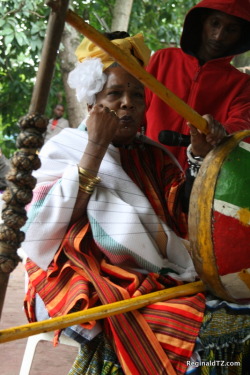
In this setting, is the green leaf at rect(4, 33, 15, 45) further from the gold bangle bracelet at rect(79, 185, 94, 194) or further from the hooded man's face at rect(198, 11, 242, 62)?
the gold bangle bracelet at rect(79, 185, 94, 194)

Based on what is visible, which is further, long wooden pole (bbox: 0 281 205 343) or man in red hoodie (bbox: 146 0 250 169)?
man in red hoodie (bbox: 146 0 250 169)

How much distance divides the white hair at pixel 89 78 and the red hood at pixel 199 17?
2.63ft

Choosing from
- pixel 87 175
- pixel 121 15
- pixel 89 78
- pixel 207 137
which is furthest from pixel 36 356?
pixel 121 15

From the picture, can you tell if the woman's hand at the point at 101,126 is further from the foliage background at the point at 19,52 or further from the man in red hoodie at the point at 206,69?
the man in red hoodie at the point at 206,69

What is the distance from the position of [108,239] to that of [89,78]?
691 mm

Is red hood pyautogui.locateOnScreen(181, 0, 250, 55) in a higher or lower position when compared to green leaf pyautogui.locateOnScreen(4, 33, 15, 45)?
higher

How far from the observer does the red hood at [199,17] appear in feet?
8.91

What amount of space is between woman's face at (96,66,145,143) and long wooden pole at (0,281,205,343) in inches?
28.6

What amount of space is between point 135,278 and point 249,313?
0.44 metres

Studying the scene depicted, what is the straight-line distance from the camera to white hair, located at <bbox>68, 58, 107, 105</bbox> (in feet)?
7.53

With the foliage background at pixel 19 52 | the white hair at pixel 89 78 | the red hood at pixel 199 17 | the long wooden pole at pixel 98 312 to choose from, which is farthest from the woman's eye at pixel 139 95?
the long wooden pole at pixel 98 312

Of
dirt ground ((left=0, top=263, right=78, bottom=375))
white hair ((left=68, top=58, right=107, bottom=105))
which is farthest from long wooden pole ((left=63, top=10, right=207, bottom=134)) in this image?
dirt ground ((left=0, top=263, right=78, bottom=375))

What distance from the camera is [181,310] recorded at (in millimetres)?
1962

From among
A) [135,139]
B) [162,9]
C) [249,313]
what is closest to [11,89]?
[135,139]
